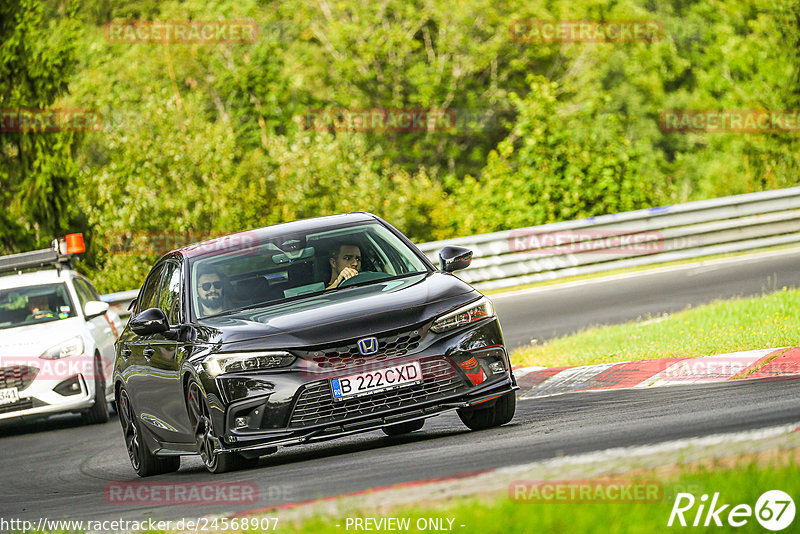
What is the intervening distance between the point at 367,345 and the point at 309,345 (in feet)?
1.09

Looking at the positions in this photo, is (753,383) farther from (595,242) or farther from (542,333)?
(595,242)

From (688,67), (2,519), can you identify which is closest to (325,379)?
(2,519)

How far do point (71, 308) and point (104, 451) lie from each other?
3658 millimetres

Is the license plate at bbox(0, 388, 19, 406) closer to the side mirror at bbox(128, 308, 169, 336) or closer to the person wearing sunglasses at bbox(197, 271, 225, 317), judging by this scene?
the side mirror at bbox(128, 308, 169, 336)

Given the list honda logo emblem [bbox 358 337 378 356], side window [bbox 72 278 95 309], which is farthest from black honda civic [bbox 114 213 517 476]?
side window [bbox 72 278 95 309]

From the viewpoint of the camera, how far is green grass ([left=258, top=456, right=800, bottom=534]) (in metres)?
4.27

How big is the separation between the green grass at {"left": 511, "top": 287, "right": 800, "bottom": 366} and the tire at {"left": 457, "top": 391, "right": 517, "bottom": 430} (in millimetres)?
2739

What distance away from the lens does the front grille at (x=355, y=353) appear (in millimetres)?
7543

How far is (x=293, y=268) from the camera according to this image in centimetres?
879

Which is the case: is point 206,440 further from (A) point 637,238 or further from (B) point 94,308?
(A) point 637,238

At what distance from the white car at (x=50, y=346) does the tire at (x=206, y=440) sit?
641 centimetres

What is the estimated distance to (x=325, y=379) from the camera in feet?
24.7

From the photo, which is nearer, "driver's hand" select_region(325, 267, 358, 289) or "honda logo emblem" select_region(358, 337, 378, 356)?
"honda logo emblem" select_region(358, 337, 378, 356)

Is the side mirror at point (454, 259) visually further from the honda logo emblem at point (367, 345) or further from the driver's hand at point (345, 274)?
the honda logo emblem at point (367, 345)
